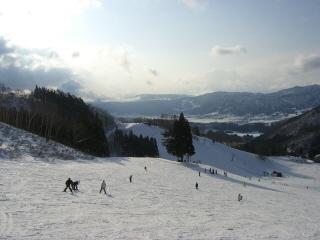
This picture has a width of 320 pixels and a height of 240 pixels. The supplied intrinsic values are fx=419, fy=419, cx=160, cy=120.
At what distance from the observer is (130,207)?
35688 mm

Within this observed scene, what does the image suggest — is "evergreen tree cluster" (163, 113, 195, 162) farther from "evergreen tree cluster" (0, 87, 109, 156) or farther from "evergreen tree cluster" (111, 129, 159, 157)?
"evergreen tree cluster" (111, 129, 159, 157)

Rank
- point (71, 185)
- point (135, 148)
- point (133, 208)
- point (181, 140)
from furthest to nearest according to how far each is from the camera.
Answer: point (135, 148)
point (181, 140)
point (71, 185)
point (133, 208)

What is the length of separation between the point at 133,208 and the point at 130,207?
Result: 0.44 metres

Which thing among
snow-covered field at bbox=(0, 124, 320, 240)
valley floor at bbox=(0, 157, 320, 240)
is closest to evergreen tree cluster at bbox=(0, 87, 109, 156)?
snow-covered field at bbox=(0, 124, 320, 240)

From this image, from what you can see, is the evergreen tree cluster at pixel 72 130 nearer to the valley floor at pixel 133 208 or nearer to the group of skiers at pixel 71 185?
the valley floor at pixel 133 208

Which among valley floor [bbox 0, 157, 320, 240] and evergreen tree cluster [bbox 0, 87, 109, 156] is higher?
evergreen tree cluster [bbox 0, 87, 109, 156]

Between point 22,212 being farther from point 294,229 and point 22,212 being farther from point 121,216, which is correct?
point 294,229

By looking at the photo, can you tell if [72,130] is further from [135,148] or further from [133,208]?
[133,208]

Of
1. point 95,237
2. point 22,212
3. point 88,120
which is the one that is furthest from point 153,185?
point 88,120

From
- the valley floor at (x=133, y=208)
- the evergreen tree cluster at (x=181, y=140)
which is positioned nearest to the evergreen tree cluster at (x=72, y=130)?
the evergreen tree cluster at (x=181, y=140)

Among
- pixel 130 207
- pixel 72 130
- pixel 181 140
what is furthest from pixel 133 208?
pixel 72 130

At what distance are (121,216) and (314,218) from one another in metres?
21.3

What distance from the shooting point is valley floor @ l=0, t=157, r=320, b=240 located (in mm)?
26000

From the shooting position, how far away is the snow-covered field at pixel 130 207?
26.2 metres
